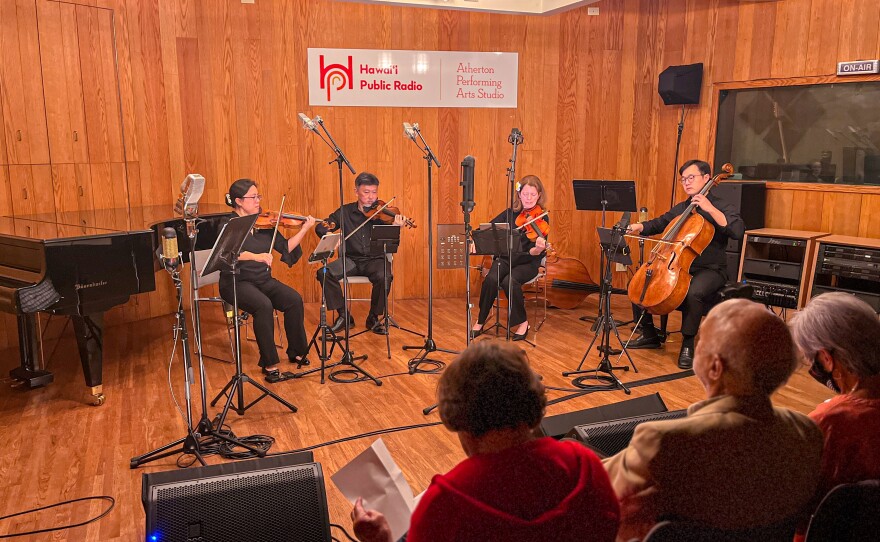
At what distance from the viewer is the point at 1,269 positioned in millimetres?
4023

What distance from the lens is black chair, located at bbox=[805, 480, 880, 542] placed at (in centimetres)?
153

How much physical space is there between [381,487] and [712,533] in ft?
2.54

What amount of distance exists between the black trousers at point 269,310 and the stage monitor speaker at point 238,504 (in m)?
2.23

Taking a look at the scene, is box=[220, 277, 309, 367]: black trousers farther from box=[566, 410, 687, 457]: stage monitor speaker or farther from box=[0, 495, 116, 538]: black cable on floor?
box=[566, 410, 687, 457]: stage monitor speaker

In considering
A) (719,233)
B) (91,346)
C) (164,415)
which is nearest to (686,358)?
(719,233)

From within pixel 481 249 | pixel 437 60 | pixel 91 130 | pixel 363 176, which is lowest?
pixel 481 249

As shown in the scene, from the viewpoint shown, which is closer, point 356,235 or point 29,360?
point 29,360

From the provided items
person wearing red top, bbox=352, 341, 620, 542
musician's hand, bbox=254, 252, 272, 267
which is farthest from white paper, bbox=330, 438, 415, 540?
musician's hand, bbox=254, 252, 272, 267

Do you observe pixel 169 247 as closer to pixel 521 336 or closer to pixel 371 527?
pixel 371 527

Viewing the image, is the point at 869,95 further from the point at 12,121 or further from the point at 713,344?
the point at 12,121

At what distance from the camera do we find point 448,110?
681 cm

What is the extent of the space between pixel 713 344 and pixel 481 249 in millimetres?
3364

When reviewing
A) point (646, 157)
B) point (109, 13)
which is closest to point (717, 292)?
point (646, 157)

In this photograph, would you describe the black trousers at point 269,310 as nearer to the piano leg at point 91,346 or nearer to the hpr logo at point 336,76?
the piano leg at point 91,346
